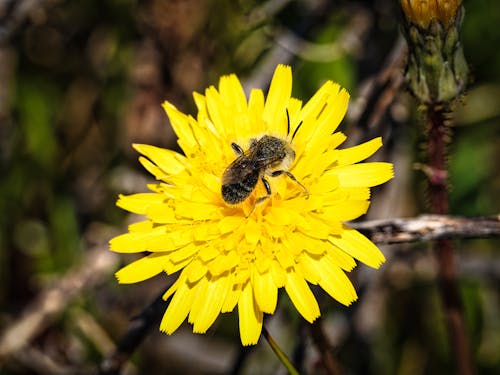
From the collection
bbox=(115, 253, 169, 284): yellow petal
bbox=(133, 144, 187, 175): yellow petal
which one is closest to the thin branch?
bbox=(115, 253, 169, 284): yellow petal

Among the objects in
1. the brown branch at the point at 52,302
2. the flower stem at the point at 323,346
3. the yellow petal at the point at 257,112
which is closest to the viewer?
the flower stem at the point at 323,346

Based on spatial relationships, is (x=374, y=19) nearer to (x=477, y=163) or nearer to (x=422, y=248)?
(x=477, y=163)

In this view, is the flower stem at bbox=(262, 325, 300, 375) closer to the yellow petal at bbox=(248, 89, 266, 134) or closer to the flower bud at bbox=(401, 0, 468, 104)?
the yellow petal at bbox=(248, 89, 266, 134)

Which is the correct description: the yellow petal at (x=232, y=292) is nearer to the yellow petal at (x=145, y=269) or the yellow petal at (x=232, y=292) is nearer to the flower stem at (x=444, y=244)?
the yellow petal at (x=145, y=269)

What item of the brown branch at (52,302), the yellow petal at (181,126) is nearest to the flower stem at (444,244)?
the yellow petal at (181,126)

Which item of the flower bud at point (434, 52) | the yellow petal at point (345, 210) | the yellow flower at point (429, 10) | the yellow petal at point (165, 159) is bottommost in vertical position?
the yellow petal at point (345, 210)

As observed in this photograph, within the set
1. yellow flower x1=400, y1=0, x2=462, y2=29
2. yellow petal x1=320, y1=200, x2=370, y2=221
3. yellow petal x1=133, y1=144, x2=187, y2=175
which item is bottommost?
yellow petal x1=320, y1=200, x2=370, y2=221
